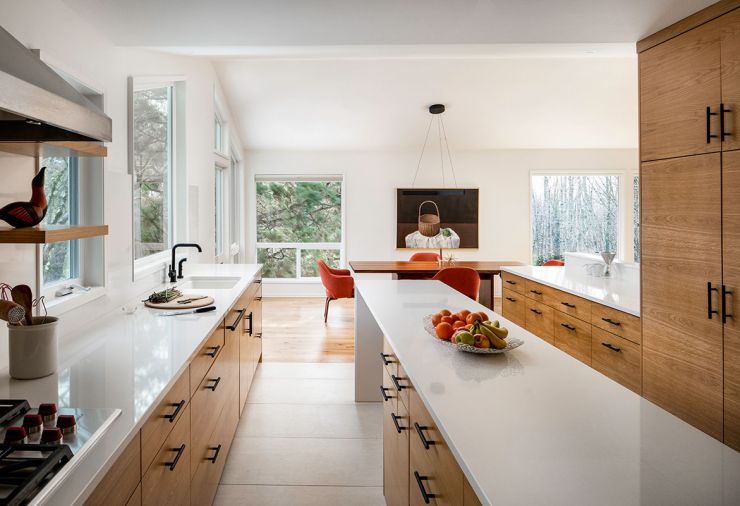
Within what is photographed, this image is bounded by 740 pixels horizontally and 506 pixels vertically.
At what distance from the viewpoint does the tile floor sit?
7.98ft

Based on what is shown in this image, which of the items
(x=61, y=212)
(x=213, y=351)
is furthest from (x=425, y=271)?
(x=61, y=212)

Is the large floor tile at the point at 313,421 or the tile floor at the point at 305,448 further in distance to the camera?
the large floor tile at the point at 313,421

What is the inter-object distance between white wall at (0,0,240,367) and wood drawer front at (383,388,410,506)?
131 centimetres

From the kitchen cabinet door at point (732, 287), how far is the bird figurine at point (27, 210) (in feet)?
8.74

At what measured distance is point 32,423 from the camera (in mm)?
1046

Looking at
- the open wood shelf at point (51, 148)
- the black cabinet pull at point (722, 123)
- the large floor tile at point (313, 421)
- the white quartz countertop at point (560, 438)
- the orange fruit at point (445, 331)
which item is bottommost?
the large floor tile at point (313, 421)

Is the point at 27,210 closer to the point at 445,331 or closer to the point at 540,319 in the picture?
the point at 445,331

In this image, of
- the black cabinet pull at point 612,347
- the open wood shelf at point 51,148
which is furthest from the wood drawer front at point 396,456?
the black cabinet pull at point 612,347

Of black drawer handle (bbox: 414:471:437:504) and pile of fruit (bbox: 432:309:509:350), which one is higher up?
pile of fruit (bbox: 432:309:509:350)

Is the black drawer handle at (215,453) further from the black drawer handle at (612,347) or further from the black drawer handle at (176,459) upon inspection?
the black drawer handle at (612,347)

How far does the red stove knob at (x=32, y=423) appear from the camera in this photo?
1042mm

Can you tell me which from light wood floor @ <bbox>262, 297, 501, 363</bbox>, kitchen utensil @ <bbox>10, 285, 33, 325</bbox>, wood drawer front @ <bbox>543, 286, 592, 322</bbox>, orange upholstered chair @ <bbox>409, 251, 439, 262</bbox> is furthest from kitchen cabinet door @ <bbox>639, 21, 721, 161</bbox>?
orange upholstered chair @ <bbox>409, 251, 439, 262</bbox>

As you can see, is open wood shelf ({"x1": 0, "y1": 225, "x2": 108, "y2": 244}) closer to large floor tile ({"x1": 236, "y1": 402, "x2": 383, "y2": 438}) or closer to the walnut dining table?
large floor tile ({"x1": 236, "y1": 402, "x2": 383, "y2": 438})

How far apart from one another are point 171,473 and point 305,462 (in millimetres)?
1318
